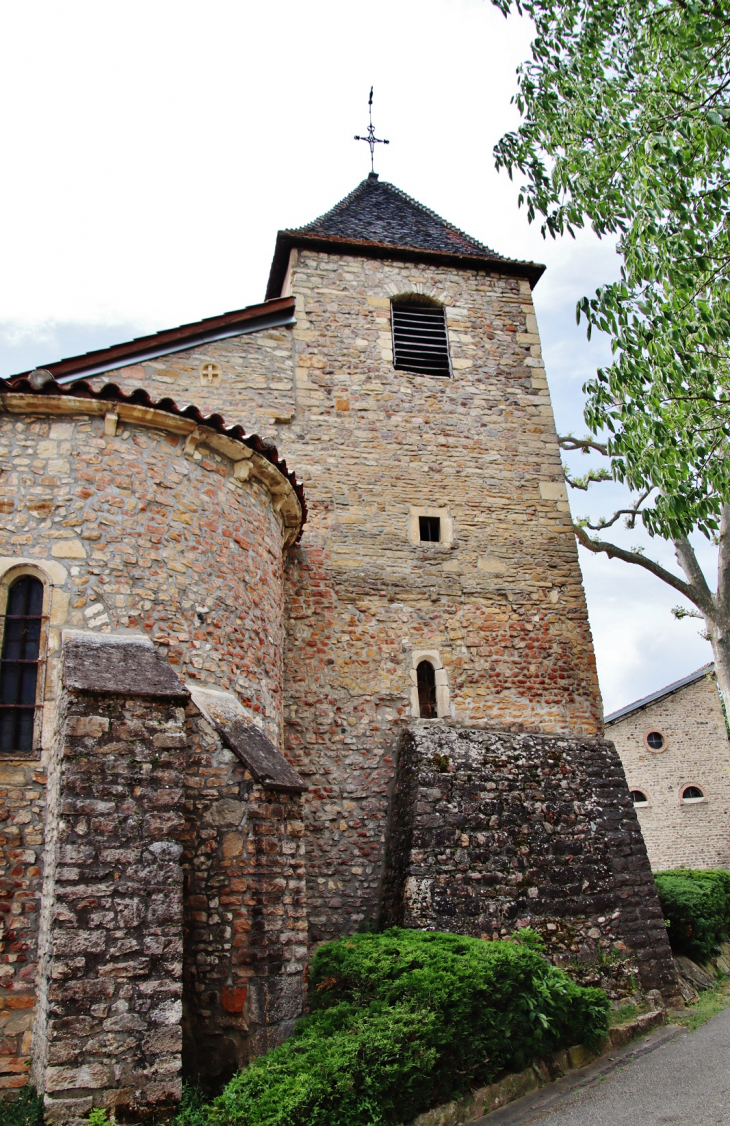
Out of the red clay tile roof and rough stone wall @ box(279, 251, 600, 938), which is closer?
the red clay tile roof

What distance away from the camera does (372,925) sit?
28.0 ft

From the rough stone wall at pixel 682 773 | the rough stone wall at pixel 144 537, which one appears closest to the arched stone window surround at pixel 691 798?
A: the rough stone wall at pixel 682 773

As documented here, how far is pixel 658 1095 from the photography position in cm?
589

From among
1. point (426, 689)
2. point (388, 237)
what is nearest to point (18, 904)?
point (426, 689)

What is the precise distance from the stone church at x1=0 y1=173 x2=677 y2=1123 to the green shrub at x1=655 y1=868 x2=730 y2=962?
2268 millimetres

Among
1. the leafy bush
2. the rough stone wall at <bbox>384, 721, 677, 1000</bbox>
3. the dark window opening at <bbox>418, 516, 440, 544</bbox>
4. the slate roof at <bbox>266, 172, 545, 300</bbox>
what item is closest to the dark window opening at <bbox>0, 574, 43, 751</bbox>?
the leafy bush

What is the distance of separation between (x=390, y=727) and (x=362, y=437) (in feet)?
13.7

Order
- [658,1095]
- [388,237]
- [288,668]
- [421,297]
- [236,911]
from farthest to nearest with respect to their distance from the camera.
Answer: [388,237]
[421,297]
[288,668]
[658,1095]
[236,911]

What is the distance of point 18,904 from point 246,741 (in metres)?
1.95

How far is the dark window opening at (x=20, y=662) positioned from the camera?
5992 millimetres

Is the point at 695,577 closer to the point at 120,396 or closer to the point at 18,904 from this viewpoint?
the point at 120,396

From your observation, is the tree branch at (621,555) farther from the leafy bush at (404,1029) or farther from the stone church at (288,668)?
the leafy bush at (404,1029)

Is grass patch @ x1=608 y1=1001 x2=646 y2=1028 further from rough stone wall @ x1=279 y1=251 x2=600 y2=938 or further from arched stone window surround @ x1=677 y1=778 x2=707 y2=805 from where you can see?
arched stone window surround @ x1=677 y1=778 x2=707 y2=805

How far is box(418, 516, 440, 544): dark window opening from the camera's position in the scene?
35.8ft
